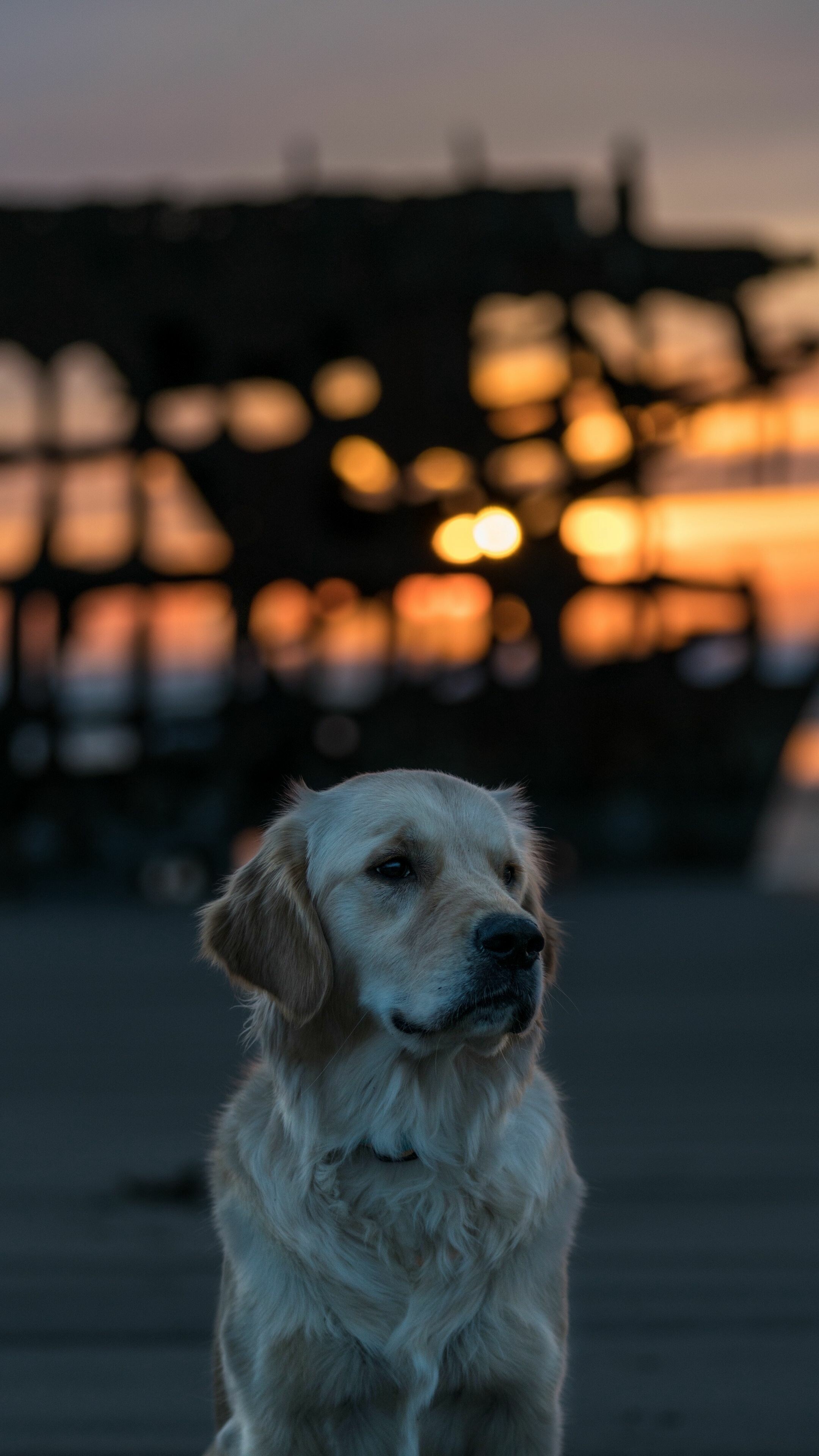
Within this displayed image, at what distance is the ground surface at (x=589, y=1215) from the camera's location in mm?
3625

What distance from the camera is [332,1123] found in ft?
10.2

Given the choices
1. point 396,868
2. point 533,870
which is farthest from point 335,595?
point 396,868

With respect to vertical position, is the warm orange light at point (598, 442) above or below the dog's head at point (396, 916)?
above

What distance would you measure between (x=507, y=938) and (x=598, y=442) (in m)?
18.5

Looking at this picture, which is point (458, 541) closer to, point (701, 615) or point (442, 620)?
point (442, 620)

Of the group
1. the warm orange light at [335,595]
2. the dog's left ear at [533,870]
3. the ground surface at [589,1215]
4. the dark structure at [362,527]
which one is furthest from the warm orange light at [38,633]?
the dog's left ear at [533,870]

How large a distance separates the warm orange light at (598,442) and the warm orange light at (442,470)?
4.04 feet

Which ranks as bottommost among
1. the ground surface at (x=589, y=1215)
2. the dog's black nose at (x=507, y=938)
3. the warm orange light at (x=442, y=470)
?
the ground surface at (x=589, y=1215)

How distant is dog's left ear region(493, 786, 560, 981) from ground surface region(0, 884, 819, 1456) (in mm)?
676

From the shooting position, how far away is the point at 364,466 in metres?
21.0

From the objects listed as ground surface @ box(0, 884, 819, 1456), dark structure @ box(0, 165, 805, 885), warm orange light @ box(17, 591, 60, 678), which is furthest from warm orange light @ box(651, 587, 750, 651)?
ground surface @ box(0, 884, 819, 1456)

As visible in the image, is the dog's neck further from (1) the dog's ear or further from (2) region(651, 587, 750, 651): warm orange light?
(2) region(651, 587, 750, 651): warm orange light

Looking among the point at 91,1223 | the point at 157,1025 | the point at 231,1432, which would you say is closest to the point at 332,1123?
the point at 231,1432

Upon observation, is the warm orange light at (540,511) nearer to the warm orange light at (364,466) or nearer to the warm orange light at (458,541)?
the warm orange light at (458,541)
